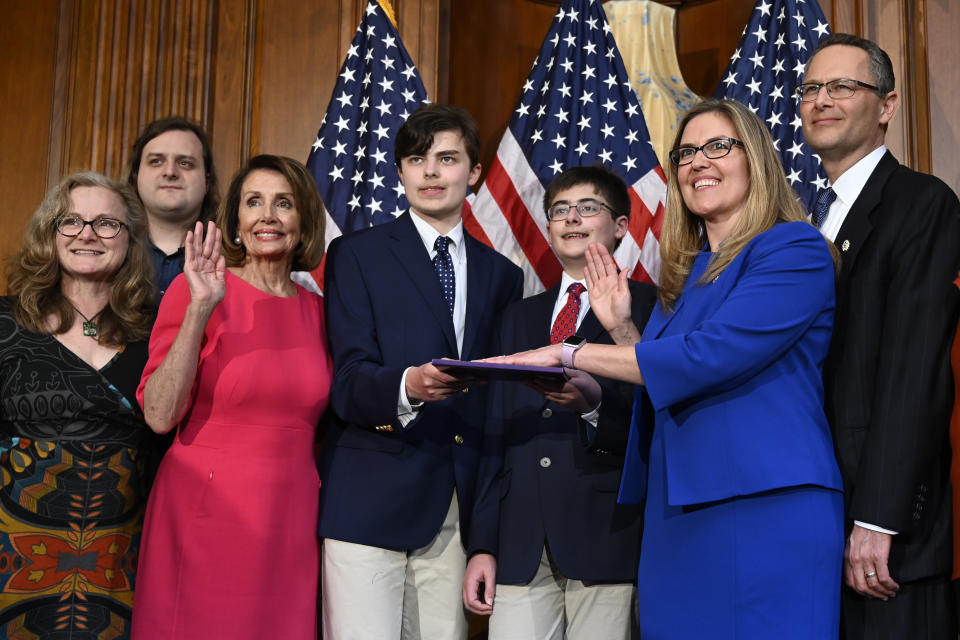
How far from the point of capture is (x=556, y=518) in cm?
260

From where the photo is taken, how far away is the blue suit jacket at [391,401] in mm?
2574

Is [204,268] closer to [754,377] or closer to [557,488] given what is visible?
[557,488]

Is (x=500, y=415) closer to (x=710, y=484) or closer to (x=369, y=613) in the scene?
(x=369, y=613)

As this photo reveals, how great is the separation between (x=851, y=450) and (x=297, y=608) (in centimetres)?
147

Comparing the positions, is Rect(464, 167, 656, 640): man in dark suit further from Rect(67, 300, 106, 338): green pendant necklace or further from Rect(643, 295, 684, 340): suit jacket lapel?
Rect(67, 300, 106, 338): green pendant necklace

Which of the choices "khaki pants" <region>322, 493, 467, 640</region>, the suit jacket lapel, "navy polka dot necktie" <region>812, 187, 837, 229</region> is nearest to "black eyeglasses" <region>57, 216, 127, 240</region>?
"khaki pants" <region>322, 493, 467, 640</region>

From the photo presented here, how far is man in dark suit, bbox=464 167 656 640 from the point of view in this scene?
2.56m

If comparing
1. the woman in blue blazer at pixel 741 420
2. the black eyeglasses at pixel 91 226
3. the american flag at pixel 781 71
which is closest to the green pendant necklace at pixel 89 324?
the black eyeglasses at pixel 91 226

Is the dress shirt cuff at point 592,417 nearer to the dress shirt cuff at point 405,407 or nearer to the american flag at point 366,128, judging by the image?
the dress shirt cuff at point 405,407

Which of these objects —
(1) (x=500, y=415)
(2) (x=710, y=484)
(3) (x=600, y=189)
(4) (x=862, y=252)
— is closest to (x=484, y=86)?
(3) (x=600, y=189)

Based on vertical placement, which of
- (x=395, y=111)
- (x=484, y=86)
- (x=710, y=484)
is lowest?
(x=710, y=484)

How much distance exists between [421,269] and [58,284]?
1032 millimetres

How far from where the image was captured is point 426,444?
8.75ft

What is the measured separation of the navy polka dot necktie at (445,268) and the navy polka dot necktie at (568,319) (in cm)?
31
